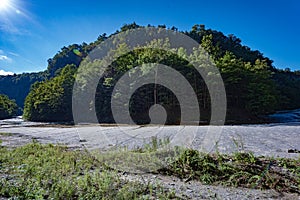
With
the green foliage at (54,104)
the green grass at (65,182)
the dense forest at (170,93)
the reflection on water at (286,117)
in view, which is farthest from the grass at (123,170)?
the green foliage at (54,104)

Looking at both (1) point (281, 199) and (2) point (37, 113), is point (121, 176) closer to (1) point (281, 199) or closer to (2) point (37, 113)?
(1) point (281, 199)

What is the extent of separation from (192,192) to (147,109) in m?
15.2

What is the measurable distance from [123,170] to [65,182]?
0.95m

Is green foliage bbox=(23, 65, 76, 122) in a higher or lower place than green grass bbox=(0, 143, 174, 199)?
higher

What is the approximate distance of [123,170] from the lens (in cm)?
346

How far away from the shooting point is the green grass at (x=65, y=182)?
2.45 meters

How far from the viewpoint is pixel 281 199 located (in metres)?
2.49

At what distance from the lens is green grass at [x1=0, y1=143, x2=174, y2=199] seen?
2447mm

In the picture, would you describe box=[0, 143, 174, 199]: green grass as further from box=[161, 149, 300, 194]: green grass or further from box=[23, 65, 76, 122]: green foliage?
box=[23, 65, 76, 122]: green foliage

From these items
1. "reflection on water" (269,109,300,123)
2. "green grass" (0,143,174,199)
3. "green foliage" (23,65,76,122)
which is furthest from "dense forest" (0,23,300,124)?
"green grass" (0,143,174,199)

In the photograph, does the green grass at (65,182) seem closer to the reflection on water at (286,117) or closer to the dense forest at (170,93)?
the dense forest at (170,93)

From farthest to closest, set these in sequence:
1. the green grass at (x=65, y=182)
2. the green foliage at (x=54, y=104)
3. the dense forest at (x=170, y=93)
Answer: the green foliage at (x=54, y=104), the dense forest at (x=170, y=93), the green grass at (x=65, y=182)

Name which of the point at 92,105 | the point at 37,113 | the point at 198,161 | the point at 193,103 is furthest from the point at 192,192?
the point at 37,113

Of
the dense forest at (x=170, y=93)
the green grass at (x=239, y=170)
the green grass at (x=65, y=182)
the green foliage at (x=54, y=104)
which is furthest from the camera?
the green foliage at (x=54, y=104)
